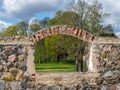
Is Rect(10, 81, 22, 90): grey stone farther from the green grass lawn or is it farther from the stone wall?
the green grass lawn

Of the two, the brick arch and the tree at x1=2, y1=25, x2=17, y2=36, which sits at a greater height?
the tree at x1=2, y1=25, x2=17, y2=36

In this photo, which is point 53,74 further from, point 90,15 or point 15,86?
point 90,15

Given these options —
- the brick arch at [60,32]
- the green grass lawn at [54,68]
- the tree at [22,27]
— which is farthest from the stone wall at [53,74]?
the tree at [22,27]

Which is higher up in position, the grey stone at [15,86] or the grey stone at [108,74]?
the grey stone at [108,74]

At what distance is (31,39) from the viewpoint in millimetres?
10922

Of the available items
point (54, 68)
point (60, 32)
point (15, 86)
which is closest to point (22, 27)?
point (54, 68)

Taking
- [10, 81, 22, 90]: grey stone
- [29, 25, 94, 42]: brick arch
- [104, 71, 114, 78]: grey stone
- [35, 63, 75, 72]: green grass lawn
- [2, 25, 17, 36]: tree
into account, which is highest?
[2, 25, 17, 36]: tree

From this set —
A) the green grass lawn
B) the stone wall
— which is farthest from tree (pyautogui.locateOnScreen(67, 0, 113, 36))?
the stone wall

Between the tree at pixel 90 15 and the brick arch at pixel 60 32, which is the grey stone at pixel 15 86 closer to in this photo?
the brick arch at pixel 60 32

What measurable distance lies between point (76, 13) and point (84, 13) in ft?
2.31

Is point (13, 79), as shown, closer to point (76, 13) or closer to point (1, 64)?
point (1, 64)

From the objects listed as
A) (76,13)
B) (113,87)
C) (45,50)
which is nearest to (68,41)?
(76,13)

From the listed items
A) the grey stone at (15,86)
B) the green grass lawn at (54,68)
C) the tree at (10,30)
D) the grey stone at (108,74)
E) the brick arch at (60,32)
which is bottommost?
the grey stone at (15,86)

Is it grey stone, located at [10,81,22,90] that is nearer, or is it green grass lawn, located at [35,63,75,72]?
grey stone, located at [10,81,22,90]
